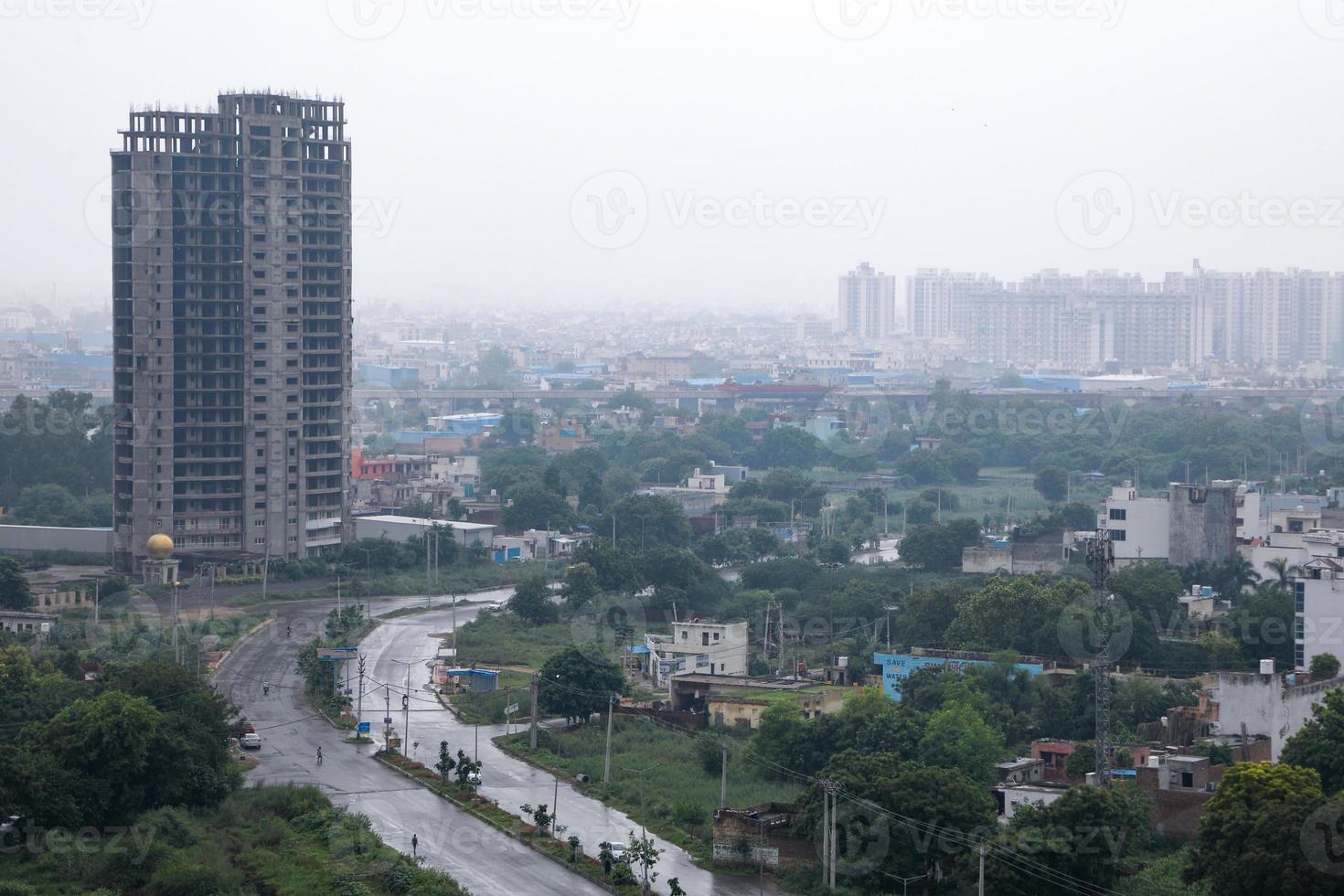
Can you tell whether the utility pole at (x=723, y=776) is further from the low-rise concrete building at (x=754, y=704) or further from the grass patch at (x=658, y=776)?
the low-rise concrete building at (x=754, y=704)

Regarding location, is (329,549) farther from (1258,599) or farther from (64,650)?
(1258,599)

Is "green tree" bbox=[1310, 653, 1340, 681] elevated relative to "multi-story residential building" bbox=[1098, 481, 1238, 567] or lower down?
lower down

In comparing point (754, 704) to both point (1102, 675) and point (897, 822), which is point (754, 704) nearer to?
point (1102, 675)

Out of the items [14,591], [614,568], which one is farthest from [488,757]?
[14,591]

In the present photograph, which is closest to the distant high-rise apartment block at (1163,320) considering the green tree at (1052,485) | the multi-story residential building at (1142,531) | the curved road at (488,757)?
the green tree at (1052,485)

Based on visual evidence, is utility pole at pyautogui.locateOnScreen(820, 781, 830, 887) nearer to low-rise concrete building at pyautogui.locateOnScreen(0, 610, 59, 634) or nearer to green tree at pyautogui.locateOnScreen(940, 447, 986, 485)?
low-rise concrete building at pyautogui.locateOnScreen(0, 610, 59, 634)

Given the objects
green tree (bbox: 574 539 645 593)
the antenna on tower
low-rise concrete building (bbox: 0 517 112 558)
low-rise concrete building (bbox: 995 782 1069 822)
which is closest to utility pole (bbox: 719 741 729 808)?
low-rise concrete building (bbox: 995 782 1069 822)
